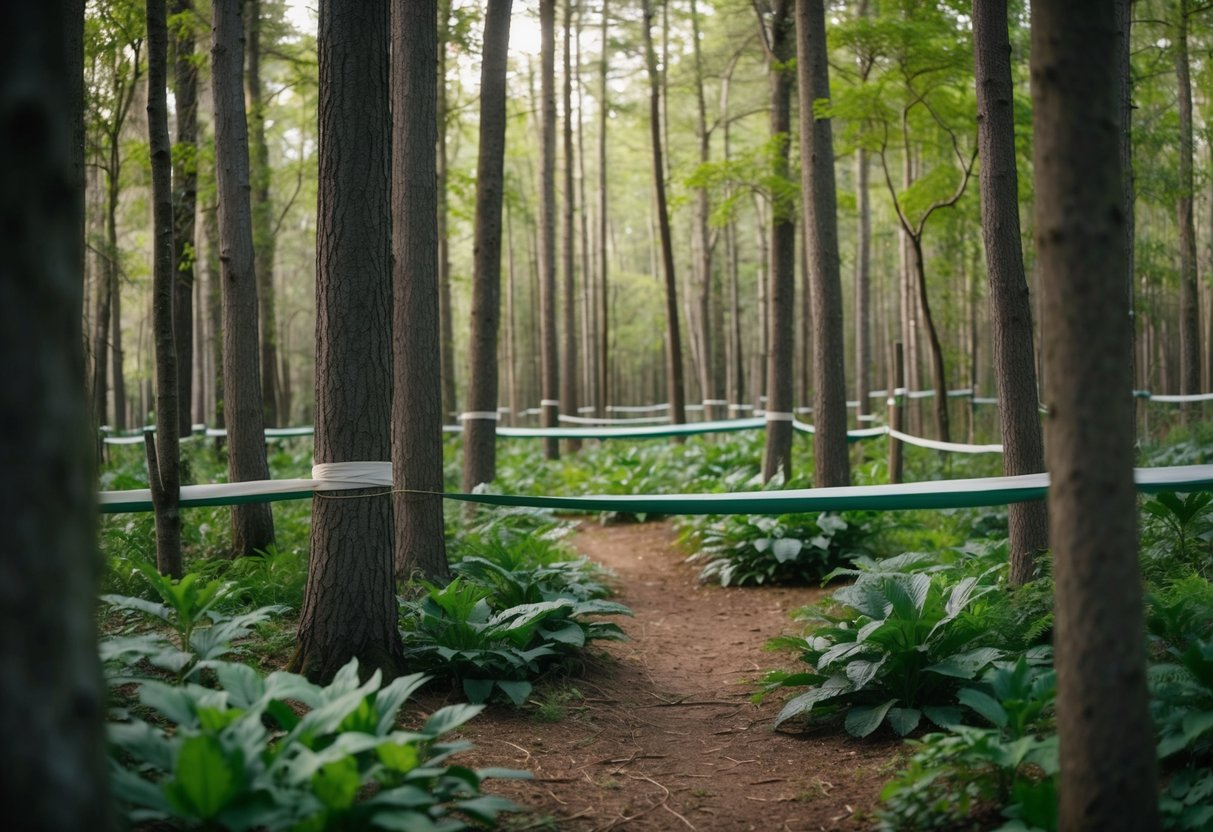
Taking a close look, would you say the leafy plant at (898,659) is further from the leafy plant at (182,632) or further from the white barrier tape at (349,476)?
the leafy plant at (182,632)

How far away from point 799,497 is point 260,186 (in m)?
11.6

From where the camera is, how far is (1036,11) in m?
2.39

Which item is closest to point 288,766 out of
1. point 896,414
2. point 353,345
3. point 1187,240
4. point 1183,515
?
point 353,345

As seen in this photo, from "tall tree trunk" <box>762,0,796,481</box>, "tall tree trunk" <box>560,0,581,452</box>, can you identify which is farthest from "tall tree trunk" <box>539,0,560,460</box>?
"tall tree trunk" <box>762,0,796,481</box>

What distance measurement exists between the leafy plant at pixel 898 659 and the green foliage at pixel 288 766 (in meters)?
1.85

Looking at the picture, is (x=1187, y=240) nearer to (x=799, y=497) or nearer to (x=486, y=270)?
(x=486, y=270)

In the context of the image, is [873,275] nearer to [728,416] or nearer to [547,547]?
[728,416]

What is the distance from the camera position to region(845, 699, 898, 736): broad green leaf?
13.0 feet

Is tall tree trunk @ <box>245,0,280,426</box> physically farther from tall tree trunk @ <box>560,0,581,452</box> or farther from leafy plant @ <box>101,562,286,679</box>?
leafy plant @ <box>101,562,286,679</box>

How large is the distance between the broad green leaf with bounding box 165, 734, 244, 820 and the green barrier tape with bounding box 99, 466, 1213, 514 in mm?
1890

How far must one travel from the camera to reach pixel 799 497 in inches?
167

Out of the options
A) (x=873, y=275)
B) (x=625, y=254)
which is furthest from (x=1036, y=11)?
(x=625, y=254)

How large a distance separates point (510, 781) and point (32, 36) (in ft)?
9.41

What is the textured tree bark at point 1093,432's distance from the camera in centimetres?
231
